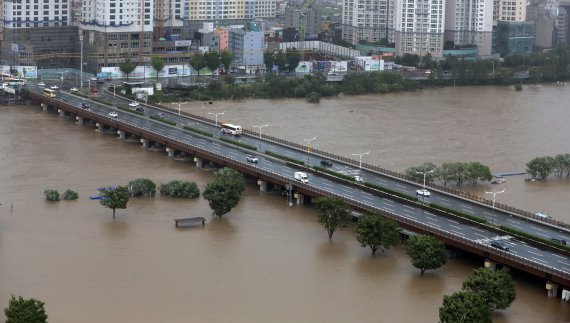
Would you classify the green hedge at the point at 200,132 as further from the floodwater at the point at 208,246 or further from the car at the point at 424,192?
the car at the point at 424,192

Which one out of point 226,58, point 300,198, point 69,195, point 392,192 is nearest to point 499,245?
point 392,192

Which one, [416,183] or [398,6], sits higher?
[398,6]

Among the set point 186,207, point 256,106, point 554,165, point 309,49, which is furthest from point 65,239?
point 309,49

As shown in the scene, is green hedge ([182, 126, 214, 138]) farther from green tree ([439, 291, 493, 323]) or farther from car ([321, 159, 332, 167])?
green tree ([439, 291, 493, 323])

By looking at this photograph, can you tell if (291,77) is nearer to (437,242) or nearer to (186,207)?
(186,207)

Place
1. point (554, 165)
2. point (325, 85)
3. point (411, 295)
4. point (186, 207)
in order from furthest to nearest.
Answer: point (325, 85) < point (554, 165) < point (186, 207) < point (411, 295)

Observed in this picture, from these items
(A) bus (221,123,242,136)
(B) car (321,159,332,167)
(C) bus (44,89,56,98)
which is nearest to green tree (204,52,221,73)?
(C) bus (44,89,56,98)
